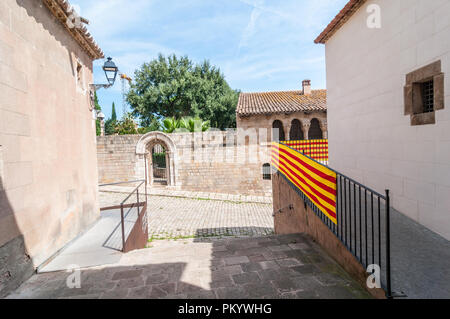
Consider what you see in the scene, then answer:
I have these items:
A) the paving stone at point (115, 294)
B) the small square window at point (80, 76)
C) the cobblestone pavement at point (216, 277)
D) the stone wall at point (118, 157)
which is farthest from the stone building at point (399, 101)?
the stone wall at point (118, 157)

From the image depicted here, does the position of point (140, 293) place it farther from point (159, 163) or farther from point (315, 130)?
point (159, 163)

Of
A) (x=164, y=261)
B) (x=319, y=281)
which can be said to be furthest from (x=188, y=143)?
(x=319, y=281)

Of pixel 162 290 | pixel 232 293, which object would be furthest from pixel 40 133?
pixel 232 293

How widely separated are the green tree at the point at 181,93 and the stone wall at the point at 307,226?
21242 mm

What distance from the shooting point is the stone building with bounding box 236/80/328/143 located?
17.9 m

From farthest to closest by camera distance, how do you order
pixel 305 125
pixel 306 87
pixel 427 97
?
pixel 306 87, pixel 305 125, pixel 427 97

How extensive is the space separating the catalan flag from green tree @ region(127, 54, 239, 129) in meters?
22.5

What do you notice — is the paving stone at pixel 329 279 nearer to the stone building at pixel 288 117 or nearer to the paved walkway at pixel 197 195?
the paved walkway at pixel 197 195

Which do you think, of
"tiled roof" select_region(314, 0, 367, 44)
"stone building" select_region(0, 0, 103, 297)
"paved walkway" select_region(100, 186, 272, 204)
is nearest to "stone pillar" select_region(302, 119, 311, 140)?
"paved walkway" select_region(100, 186, 272, 204)

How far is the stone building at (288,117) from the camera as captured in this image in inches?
704

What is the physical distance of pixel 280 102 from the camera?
19484 mm

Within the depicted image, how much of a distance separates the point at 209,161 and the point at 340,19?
11478 millimetres

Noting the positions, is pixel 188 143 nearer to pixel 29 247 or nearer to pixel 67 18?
pixel 67 18

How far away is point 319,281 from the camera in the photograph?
3176 millimetres
